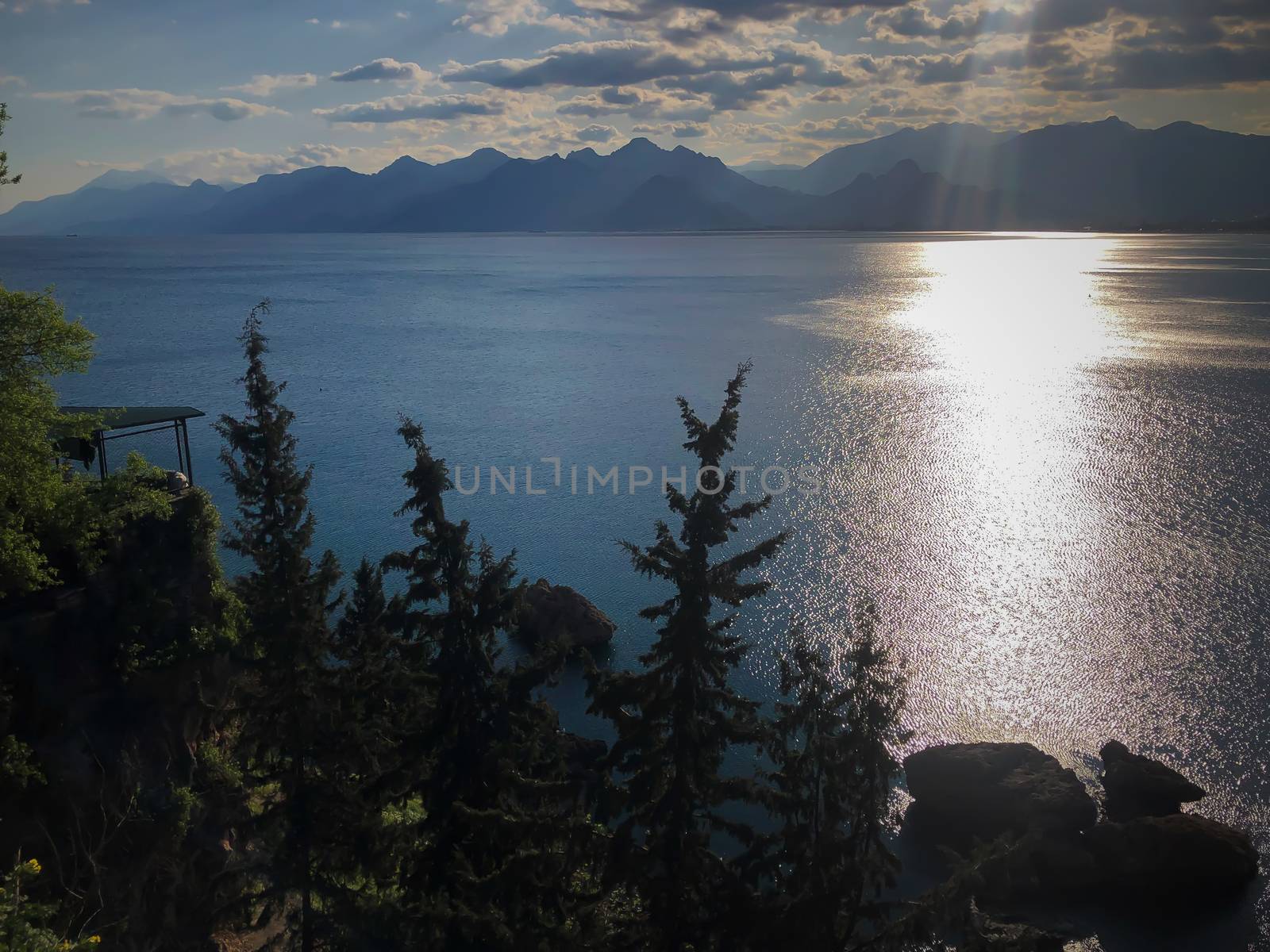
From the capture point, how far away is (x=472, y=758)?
16516 mm

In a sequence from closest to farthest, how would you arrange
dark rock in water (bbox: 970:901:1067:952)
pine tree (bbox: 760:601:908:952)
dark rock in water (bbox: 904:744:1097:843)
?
pine tree (bbox: 760:601:908:952)
dark rock in water (bbox: 970:901:1067:952)
dark rock in water (bbox: 904:744:1097:843)

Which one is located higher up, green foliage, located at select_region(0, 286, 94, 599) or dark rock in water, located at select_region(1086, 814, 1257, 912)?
green foliage, located at select_region(0, 286, 94, 599)

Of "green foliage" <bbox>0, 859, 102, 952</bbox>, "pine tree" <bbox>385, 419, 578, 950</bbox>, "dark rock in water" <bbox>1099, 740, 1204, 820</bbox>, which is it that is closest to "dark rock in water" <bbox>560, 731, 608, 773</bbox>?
"pine tree" <bbox>385, 419, 578, 950</bbox>

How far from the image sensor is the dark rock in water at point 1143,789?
2609 cm

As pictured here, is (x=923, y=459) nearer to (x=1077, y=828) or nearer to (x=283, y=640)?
(x=1077, y=828)

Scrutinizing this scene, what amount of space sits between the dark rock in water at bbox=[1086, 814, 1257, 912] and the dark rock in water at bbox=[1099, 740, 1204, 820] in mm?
1305

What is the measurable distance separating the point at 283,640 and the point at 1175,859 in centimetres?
2296

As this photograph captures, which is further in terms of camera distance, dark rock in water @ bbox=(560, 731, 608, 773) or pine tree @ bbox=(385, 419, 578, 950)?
dark rock in water @ bbox=(560, 731, 608, 773)

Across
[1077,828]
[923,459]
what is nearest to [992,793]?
[1077,828]

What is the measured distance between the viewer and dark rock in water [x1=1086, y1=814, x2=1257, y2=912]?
934 inches

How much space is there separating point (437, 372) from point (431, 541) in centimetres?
6984

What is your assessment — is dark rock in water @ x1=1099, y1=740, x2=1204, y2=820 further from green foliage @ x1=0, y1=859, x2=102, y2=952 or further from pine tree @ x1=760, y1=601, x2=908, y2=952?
green foliage @ x1=0, y1=859, x2=102, y2=952

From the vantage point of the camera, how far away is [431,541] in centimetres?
1611

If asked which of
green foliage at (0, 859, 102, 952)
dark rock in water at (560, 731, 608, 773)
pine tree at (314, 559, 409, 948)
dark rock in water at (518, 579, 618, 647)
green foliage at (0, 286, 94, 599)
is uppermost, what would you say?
green foliage at (0, 286, 94, 599)
